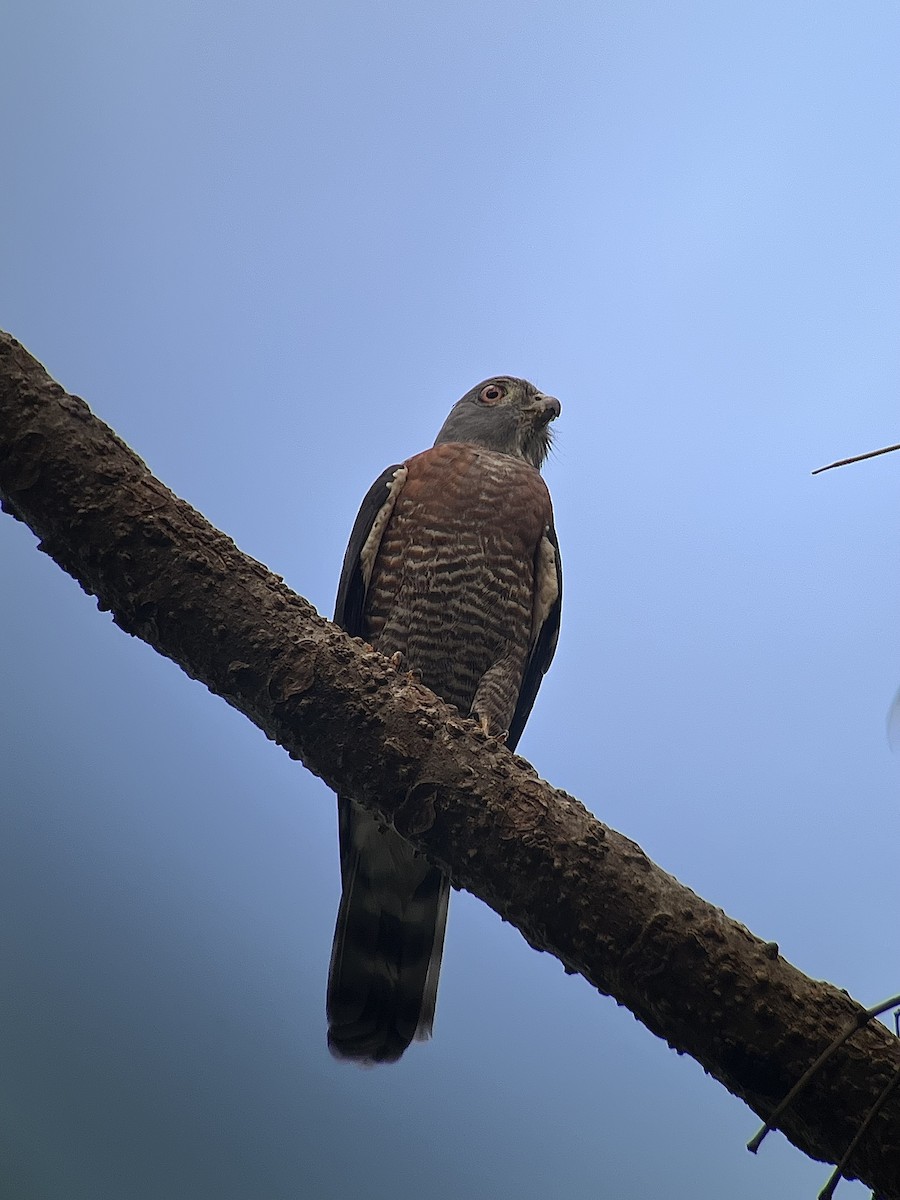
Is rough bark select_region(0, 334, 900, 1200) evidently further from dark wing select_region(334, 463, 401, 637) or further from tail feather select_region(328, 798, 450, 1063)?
dark wing select_region(334, 463, 401, 637)

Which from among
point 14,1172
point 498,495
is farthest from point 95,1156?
point 498,495

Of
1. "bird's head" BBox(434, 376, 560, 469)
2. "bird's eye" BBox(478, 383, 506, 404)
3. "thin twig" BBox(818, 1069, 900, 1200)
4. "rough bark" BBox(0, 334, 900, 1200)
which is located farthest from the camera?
"bird's eye" BBox(478, 383, 506, 404)

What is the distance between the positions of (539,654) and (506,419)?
1271 mm

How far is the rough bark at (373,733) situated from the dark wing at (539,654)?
1.80m

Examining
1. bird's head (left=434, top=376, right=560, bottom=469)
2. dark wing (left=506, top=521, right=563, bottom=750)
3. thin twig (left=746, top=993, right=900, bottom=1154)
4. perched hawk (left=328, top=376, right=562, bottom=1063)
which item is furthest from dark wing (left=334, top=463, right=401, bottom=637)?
thin twig (left=746, top=993, right=900, bottom=1154)

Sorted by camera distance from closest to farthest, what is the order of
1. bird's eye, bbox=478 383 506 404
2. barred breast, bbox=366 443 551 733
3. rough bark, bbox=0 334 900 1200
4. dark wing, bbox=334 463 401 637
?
rough bark, bbox=0 334 900 1200
barred breast, bbox=366 443 551 733
dark wing, bbox=334 463 401 637
bird's eye, bbox=478 383 506 404

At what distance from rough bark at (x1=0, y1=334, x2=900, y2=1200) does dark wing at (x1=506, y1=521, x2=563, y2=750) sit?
1803mm

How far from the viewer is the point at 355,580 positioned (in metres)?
3.99

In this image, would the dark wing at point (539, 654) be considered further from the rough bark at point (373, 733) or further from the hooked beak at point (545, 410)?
the rough bark at point (373, 733)

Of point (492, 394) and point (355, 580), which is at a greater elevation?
point (492, 394)

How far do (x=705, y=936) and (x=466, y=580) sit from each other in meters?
2.05

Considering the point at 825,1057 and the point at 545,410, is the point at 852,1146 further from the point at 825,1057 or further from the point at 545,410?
the point at 545,410

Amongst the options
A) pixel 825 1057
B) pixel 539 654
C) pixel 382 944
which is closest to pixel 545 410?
pixel 539 654

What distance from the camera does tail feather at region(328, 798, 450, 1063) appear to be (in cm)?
349
